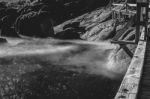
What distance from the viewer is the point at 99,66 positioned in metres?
21.3

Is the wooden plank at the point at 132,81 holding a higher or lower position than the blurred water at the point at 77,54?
higher

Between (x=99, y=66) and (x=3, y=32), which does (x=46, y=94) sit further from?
(x=3, y=32)

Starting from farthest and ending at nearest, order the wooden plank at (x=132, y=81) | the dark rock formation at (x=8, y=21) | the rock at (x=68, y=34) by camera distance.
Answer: the dark rock formation at (x=8, y=21), the rock at (x=68, y=34), the wooden plank at (x=132, y=81)

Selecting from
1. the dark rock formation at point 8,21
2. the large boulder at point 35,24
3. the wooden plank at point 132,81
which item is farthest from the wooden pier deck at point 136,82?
the dark rock formation at point 8,21

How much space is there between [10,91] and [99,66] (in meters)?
7.23

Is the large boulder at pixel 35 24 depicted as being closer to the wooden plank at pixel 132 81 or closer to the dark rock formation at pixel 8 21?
the dark rock formation at pixel 8 21

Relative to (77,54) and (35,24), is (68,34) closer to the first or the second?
(35,24)

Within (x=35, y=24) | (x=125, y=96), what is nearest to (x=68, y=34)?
(x=35, y=24)

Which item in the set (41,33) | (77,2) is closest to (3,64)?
(41,33)

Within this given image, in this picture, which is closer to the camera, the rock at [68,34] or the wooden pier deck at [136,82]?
the wooden pier deck at [136,82]

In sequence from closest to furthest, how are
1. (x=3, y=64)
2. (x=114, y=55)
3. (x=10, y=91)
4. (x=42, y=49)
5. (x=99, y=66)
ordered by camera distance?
1. (x=10, y=91)
2. (x=114, y=55)
3. (x=99, y=66)
4. (x=3, y=64)
5. (x=42, y=49)

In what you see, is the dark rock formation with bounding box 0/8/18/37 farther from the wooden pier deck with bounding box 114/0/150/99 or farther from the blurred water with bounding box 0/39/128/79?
the wooden pier deck with bounding box 114/0/150/99

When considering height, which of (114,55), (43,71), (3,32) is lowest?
(3,32)

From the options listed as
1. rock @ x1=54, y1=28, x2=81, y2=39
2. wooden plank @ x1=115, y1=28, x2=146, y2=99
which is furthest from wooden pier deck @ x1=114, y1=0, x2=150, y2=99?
rock @ x1=54, y1=28, x2=81, y2=39
